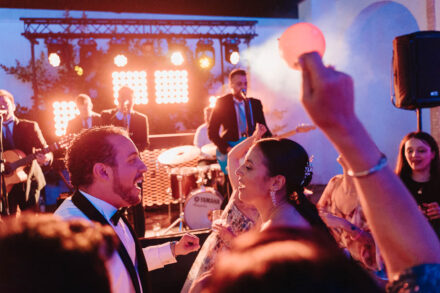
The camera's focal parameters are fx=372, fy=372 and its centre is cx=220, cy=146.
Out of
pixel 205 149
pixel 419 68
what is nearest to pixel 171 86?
pixel 205 149

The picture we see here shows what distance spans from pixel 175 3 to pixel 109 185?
822cm

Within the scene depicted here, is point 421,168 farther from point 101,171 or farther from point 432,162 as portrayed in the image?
point 101,171

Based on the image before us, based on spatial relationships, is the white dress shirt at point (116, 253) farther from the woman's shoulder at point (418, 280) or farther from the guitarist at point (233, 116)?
the guitarist at point (233, 116)

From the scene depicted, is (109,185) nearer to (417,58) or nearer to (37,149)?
(417,58)

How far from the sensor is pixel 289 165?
6.88 ft

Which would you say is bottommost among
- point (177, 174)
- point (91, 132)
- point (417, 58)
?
point (177, 174)

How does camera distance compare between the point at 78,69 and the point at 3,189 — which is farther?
the point at 78,69

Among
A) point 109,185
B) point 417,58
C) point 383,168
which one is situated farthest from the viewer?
point 417,58

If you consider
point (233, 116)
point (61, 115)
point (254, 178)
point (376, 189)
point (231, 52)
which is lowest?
point (254, 178)

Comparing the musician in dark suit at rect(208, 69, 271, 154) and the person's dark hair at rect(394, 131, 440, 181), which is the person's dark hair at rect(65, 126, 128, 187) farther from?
the musician in dark suit at rect(208, 69, 271, 154)

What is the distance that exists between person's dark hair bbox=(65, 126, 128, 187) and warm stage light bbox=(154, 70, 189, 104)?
848 centimetres

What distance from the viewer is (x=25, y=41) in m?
9.41

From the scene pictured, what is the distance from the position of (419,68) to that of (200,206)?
366 centimetres

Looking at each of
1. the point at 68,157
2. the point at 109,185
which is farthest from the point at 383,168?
the point at 68,157
